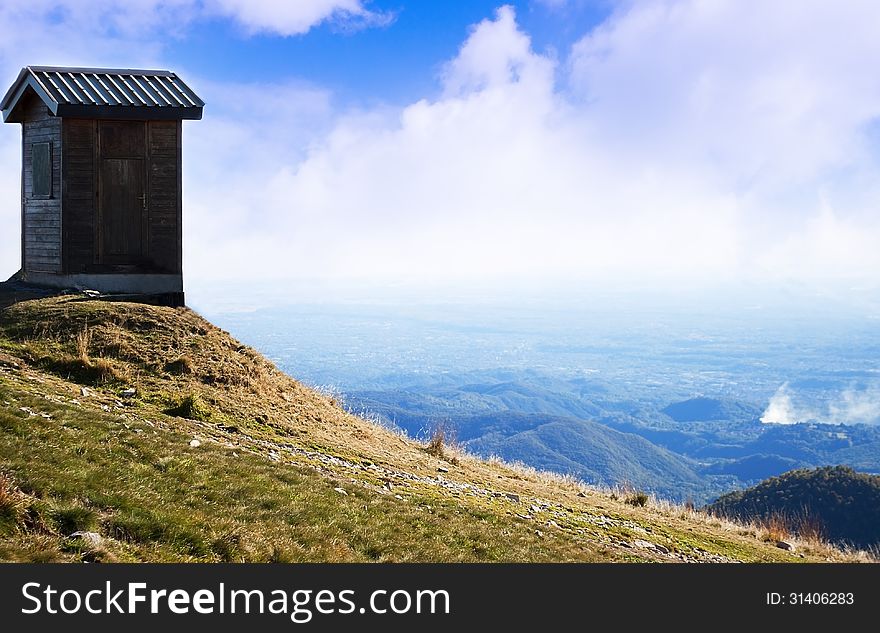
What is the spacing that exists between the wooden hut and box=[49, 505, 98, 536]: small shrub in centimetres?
1645

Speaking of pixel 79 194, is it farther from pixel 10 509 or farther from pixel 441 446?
pixel 10 509

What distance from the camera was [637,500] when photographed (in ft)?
67.1

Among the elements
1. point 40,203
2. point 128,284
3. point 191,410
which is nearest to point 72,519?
point 191,410

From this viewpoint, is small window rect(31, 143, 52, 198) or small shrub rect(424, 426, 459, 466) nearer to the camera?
small shrub rect(424, 426, 459, 466)

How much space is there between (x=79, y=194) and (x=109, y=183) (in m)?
0.94

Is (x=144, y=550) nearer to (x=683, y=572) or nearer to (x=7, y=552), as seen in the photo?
(x=7, y=552)

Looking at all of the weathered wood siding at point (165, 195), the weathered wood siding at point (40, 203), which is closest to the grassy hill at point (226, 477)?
the weathered wood siding at point (40, 203)

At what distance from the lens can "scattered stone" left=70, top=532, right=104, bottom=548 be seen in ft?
24.1

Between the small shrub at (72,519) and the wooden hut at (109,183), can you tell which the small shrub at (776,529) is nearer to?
the small shrub at (72,519)

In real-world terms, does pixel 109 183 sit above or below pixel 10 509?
above

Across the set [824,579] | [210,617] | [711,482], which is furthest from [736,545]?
[711,482]

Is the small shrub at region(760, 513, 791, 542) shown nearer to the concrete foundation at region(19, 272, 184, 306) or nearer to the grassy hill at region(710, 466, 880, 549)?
the concrete foundation at region(19, 272, 184, 306)

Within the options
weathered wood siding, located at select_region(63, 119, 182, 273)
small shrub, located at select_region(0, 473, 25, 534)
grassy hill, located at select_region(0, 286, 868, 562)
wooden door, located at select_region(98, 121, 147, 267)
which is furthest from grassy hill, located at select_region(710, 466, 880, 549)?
small shrub, located at select_region(0, 473, 25, 534)

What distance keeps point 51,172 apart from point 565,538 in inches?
766
